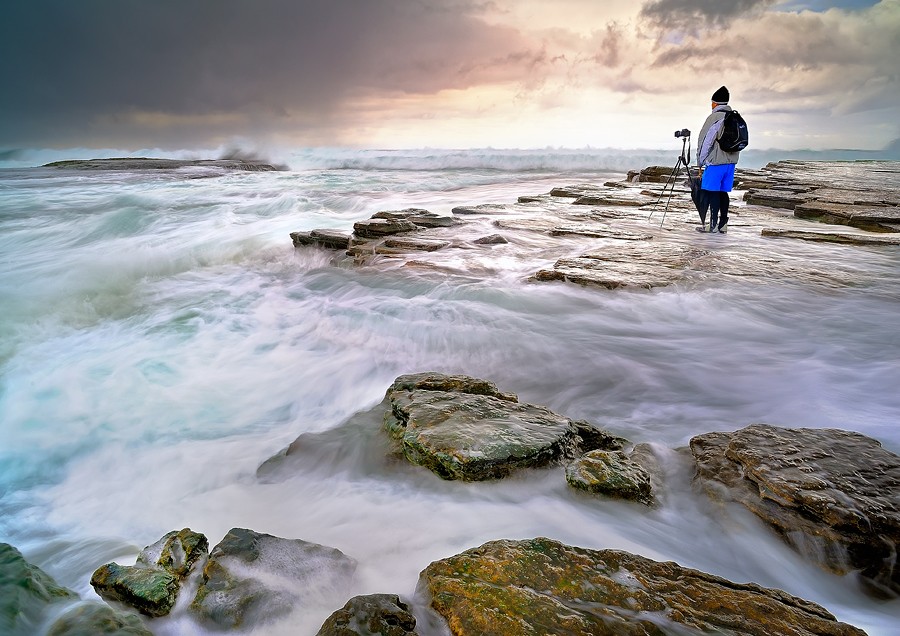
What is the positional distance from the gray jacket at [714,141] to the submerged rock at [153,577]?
8231 millimetres

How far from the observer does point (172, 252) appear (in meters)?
8.73

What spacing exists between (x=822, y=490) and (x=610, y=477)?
0.83 m

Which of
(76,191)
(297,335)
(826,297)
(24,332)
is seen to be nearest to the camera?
(826,297)

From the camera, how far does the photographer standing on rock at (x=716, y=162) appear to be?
724 centimetres

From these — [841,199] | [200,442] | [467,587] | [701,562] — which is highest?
[841,199]

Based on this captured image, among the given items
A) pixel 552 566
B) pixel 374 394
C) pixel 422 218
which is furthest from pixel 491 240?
pixel 552 566

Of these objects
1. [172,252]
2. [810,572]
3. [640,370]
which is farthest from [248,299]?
[810,572]

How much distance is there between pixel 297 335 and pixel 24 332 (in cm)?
340

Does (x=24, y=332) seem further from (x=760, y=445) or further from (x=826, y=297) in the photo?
(x=826, y=297)

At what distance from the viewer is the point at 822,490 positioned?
194 cm

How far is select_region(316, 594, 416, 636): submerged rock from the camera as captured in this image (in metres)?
1.38

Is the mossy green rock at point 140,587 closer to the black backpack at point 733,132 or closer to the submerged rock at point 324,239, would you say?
the submerged rock at point 324,239

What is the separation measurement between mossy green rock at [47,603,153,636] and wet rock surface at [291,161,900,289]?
15.6 feet

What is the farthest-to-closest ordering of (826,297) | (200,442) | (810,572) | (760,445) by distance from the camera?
(826,297), (200,442), (760,445), (810,572)
